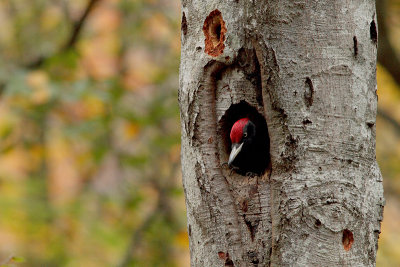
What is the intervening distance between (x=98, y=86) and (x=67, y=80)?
1.98ft

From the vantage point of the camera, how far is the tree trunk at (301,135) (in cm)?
244

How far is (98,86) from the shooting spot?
6902 mm

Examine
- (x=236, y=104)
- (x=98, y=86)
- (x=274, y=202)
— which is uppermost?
(x=98, y=86)

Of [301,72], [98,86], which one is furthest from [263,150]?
[98,86]

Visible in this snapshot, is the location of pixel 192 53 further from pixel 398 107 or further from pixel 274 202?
pixel 398 107

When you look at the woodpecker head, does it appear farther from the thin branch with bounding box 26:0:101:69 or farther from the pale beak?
the thin branch with bounding box 26:0:101:69


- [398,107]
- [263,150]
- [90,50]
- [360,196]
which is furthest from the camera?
[90,50]

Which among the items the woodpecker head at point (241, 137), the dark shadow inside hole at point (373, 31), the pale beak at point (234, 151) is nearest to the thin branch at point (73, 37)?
the woodpecker head at point (241, 137)

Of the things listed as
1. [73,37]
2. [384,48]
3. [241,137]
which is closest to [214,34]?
[241,137]

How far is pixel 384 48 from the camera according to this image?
594 centimetres

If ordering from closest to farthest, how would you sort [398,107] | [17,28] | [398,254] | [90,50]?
[398,254] < [17,28] < [398,107] < [90,50]

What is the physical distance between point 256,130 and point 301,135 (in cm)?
52

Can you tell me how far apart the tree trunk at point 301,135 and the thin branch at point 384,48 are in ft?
11.5

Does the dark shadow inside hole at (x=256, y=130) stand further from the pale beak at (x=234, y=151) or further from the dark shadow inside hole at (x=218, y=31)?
the dark shadow inside hole at (x=218, y=31)
